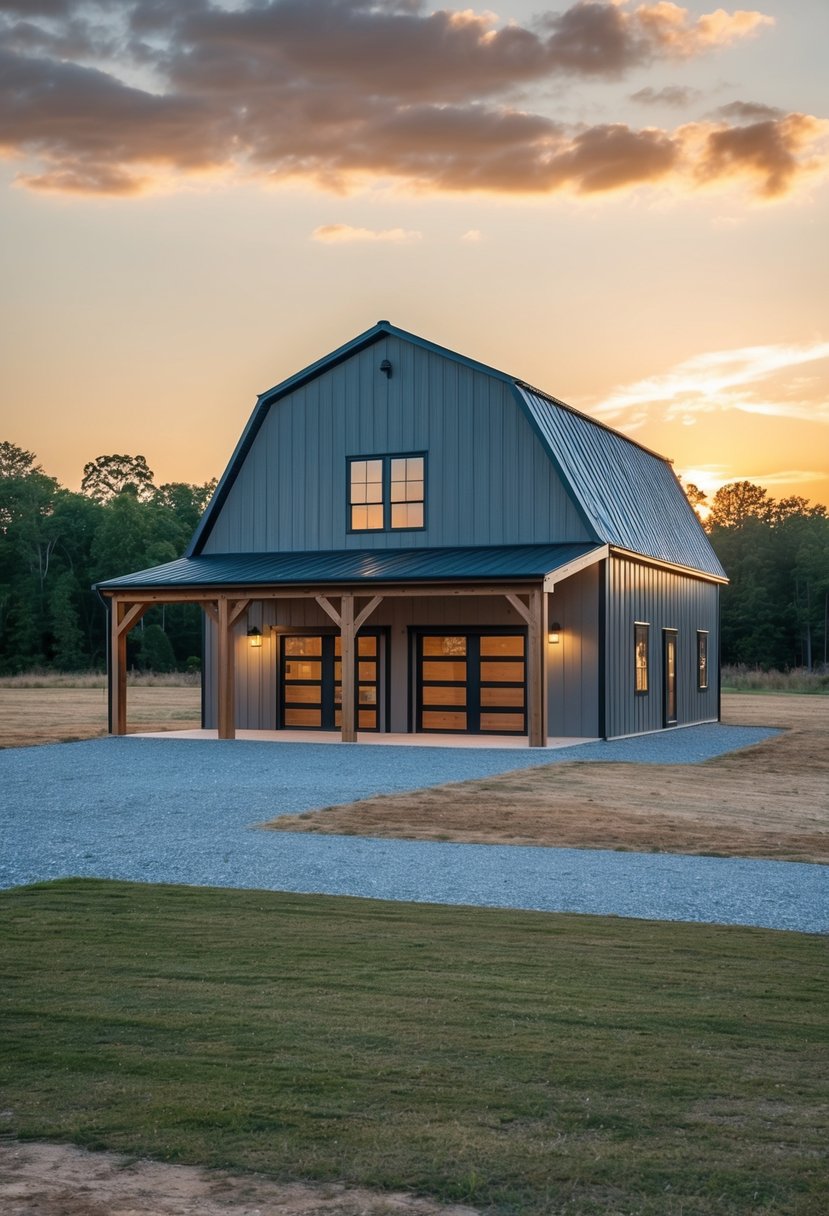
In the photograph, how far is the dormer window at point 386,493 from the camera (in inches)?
1028

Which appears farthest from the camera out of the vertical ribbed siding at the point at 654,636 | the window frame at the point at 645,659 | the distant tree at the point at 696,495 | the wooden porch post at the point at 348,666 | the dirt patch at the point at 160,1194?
the distant tree at the point at 696,495

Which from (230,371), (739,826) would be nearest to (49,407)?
(230,371)

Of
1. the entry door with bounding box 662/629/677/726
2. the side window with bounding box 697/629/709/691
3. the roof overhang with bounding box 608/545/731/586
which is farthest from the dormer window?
the side window with bounding box 697/629/709/691

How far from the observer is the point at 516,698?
25047mm

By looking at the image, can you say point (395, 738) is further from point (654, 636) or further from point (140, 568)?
point (140, 568)

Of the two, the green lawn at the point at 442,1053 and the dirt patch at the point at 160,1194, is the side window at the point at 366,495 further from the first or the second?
the dirt patch at the point at 160,1194

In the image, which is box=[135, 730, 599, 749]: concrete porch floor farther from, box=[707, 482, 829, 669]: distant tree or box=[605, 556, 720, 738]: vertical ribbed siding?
box=[707, 482, 829, 669]: distant tree

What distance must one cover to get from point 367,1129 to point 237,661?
23.6 m

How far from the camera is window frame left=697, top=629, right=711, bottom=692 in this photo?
3322 centimetres

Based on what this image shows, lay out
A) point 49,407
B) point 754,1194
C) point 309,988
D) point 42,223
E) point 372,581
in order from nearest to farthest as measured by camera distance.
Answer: point 754,1194
point 309,988
point 372,581
point 42,223
point 49,407

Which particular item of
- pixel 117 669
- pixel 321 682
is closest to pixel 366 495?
pixel 321 682

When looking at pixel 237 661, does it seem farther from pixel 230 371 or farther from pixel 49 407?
pixel 49 407

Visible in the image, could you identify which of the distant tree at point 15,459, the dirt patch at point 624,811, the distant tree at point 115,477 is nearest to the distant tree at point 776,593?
the distant tree at point 115,477

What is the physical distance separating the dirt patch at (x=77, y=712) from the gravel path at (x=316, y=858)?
8218mm
